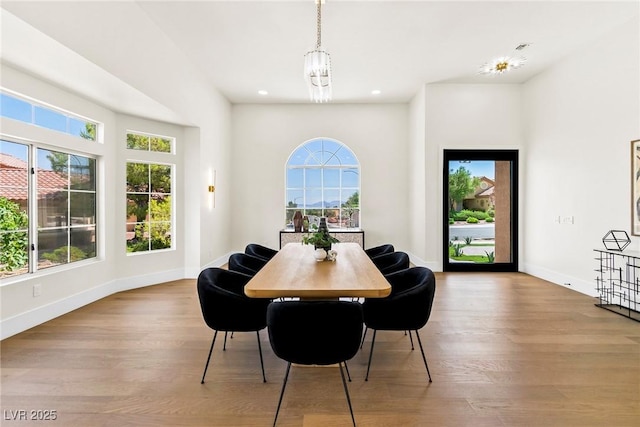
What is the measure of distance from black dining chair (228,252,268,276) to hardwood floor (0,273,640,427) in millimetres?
664

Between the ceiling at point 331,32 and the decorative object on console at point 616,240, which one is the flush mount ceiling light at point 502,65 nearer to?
the ceiling at point 331,32

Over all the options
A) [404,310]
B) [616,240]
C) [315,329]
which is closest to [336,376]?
[404,310]

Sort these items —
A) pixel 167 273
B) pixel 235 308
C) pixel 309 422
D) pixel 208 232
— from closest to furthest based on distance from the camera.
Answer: pixel 309 422 → pixel 235 308 → pixel 167 273 → pixel 208 232

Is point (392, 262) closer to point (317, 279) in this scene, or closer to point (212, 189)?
point (317, 279)

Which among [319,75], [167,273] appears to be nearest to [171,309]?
[167,273]

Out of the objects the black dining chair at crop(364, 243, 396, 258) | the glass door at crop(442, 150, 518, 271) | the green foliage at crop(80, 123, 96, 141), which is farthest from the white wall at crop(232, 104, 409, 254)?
the black dining chair at crop(364, 243, 396, 258)

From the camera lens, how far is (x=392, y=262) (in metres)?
3.55

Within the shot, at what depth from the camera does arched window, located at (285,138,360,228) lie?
734 cm

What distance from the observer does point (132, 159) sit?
498 cm

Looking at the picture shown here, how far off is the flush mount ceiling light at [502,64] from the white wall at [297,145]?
1.98 meters

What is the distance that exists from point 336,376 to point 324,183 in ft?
17.3

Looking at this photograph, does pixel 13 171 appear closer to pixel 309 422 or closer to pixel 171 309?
pixel 171 309

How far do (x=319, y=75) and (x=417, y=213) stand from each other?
159 inches

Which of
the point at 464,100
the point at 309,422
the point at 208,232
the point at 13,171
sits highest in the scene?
the point at 464,100
